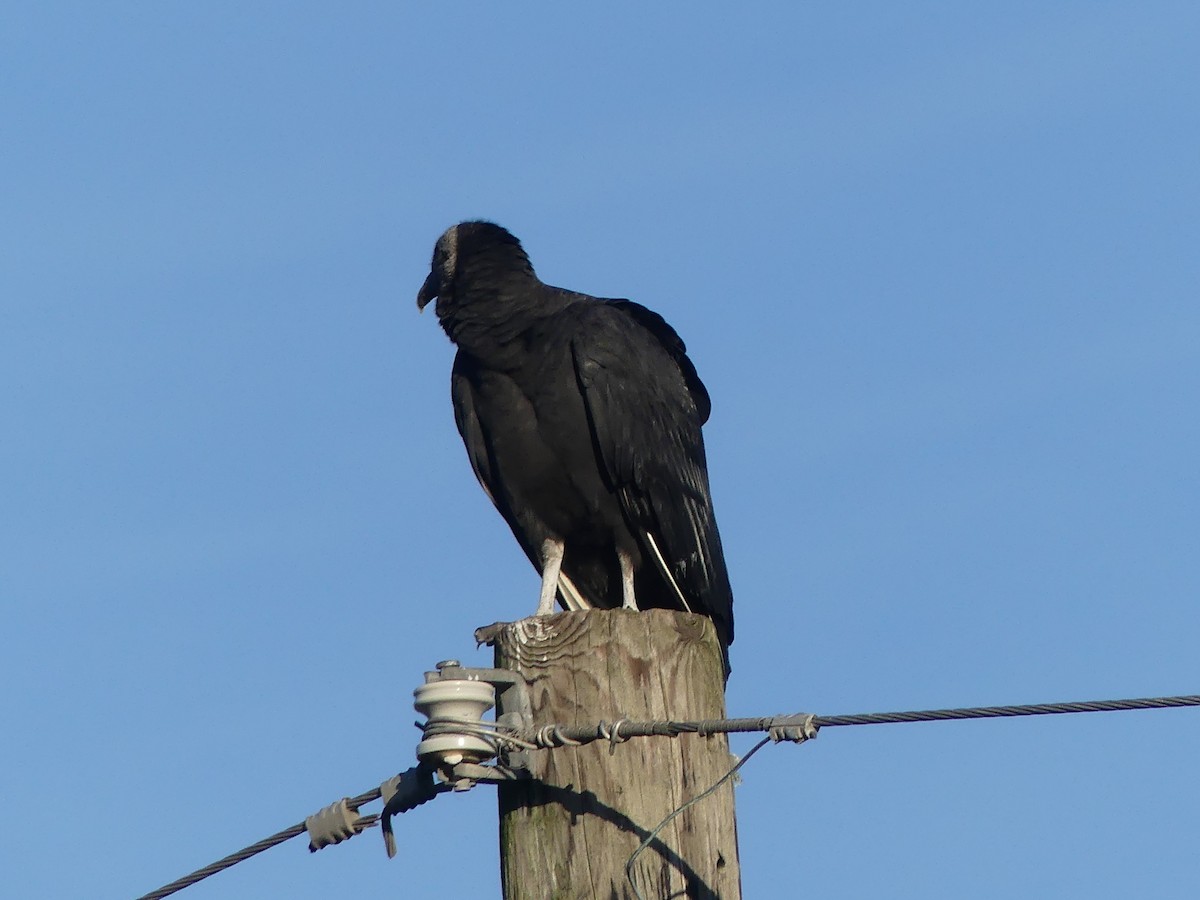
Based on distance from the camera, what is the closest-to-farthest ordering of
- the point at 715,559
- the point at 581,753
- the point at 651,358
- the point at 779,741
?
1. the point at 779,741
2. the point at 581,753
3. the point at 715,559
4. the point at 651,358

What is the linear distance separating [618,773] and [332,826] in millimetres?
573

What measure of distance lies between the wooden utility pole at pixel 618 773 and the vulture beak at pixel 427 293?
2438mm

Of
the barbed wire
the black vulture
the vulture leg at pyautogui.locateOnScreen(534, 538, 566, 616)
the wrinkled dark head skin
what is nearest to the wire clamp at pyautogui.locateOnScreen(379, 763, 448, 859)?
the barbed wire

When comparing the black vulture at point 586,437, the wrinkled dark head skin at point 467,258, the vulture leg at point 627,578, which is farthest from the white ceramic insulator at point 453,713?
the wrinkled dark head skin at point 467,258

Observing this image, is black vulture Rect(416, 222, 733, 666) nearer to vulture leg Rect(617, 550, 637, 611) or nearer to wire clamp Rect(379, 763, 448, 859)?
vulture leg Rect(617, 550, 637, 611)

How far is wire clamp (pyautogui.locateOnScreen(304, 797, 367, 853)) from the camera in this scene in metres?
3.26

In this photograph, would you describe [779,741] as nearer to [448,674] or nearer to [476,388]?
[448,674]

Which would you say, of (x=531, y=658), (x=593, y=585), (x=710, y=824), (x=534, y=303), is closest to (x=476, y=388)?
(x=534, y=303)

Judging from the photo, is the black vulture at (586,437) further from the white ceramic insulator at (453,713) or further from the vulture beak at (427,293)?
the white ceramic insulator at (453,713)

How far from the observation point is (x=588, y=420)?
16.8 feet

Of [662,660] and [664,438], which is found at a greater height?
[664,438]

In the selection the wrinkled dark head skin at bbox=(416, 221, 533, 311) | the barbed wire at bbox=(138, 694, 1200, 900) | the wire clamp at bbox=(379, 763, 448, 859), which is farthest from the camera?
the wrinkled dark head skin at bbox=(416, 221, 533, 311)

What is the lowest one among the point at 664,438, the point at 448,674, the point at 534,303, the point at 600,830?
the point at 600,830

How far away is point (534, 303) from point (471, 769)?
8.03ft
